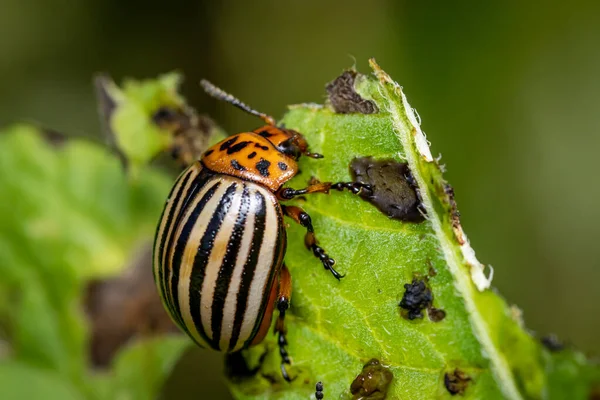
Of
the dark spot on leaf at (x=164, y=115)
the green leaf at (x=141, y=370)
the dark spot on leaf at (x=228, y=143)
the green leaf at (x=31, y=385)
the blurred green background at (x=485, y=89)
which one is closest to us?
the dark spot on leaf at (x=228, y=143)

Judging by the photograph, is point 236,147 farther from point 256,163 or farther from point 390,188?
point 390,188

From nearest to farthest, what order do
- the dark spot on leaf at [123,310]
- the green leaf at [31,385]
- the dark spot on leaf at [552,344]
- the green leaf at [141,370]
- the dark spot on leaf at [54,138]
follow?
the dark spot on leaf at [552,344], the green leaf at [31,385], the green leaf at [141,370], the dark spot on leaf at [123,310], the dark spot on leaf at [54,138]

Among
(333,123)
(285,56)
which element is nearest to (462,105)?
(285,56)

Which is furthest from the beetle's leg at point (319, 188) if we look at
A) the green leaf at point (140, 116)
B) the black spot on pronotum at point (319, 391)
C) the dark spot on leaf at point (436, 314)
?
the green leaf at point (140, 116)

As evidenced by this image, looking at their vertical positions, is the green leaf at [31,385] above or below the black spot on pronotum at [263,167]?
below

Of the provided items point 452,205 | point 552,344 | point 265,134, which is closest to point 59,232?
point 265,134

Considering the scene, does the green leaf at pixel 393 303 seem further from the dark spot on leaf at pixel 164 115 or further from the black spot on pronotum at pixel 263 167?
the dark spot on leaf at pixel 164 115

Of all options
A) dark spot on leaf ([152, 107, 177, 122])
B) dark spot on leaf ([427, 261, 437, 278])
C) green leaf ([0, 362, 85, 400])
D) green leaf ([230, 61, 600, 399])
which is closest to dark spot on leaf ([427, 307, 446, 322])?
green leaf ([230, 61, 600, 399])

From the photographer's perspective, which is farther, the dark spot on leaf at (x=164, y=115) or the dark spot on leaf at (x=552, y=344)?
Result: the dark spot on leaf at (x=164, y=115)

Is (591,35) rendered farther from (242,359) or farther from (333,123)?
(242,359)
